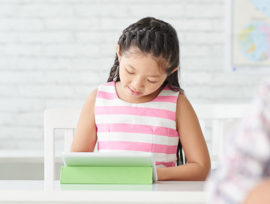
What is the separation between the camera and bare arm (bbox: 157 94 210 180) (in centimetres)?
127

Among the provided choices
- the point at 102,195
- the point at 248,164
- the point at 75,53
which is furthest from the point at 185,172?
the point at 75,53

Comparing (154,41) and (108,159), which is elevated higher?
(154,41)

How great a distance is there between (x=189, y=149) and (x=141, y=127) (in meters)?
0.17

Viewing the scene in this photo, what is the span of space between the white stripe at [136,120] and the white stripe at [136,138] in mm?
36

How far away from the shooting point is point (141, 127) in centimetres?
147

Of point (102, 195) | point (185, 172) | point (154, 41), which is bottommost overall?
point (185, 172)

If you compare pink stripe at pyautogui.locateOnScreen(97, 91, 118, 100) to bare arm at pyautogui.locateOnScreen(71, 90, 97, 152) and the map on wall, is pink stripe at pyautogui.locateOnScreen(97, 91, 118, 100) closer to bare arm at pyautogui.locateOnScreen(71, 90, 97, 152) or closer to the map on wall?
bare arm at pyautogui.locateOnScreen(71, 90, 97, 152)

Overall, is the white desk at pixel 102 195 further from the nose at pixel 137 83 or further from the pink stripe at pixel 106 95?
the pink stripe at pixel 106 95

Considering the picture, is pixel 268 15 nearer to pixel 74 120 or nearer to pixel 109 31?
pixel 109 31

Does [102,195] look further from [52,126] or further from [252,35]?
[252,35]

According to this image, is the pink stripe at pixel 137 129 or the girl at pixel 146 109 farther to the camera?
the pink stripe at pixel 137 129

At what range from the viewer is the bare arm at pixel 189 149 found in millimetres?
1268

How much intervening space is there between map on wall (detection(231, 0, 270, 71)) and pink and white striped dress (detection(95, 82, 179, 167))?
67.6 inches

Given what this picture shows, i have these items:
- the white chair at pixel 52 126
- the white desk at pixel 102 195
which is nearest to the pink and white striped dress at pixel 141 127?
the white chair at pixel 52 126
